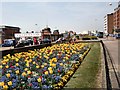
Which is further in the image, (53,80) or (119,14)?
(119,14)

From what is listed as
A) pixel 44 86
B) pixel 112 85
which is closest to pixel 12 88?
pixel 44 86

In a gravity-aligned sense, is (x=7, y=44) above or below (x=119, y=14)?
below

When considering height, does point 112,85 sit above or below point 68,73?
below

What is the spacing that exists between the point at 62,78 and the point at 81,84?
55 centimetres

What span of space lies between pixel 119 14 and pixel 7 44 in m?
114

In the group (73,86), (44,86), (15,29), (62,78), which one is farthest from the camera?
(15,29)

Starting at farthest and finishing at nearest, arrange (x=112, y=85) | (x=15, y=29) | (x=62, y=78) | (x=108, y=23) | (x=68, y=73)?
(x=108, y=23) → (x=15, y=29) → (x=112, y=85) → (x=68, y=73) → (x=62, y=78)

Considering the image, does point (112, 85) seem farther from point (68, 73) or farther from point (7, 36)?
point (7, 36)

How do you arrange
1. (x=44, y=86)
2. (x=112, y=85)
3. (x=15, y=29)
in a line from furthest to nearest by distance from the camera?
1. (x=15, y=29)
2. (x=112, y=85)
3. (x=44, y=86)

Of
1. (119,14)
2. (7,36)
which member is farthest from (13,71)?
(119,14)

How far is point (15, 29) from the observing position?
95500mm

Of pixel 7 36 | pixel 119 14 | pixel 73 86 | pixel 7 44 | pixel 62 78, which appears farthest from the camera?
pixel 119 14

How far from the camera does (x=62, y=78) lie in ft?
21.7

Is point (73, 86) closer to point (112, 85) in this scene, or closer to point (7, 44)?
point (112, 85)
